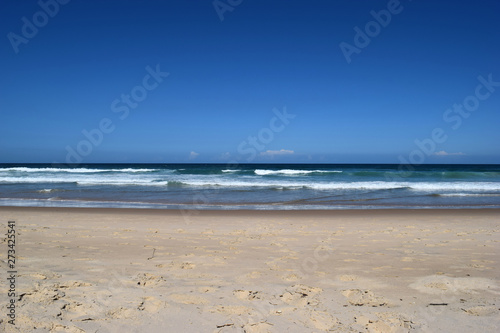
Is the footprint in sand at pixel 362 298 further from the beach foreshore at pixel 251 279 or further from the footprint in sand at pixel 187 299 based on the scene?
the footprint in sand at pixel 187 299

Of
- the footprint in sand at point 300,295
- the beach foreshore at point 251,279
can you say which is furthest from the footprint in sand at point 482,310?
the footprint in sand at point 300,295

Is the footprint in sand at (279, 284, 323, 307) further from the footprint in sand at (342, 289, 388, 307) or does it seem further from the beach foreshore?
the footprint in sand at (342, 289, 388, 307)

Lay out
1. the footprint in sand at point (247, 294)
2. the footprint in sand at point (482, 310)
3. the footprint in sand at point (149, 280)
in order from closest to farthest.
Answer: the footprint in sand at point (482, 310) → the footprint in sand at point (247, 294) → the footprint in sand at point (149, 280)

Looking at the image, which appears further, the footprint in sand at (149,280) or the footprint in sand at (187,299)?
the footprint in sand at (149,280)

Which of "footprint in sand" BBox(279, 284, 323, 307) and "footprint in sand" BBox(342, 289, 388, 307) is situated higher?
"footprint in sand" BBox(279, 284, 323, 307)

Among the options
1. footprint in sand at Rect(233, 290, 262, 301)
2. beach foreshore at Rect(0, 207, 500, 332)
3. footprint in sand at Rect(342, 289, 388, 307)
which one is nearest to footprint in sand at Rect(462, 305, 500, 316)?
beach foreshore at Rect(0, 207, 500, 332)

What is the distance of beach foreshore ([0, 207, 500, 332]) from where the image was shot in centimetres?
300

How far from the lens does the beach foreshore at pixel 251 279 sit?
9.84 ft

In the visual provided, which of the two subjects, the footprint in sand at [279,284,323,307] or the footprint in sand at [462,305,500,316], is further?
the footprint in sand at [279,284,323,307]

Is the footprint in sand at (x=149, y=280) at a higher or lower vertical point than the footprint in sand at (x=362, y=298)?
higher

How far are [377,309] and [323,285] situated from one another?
0.76m

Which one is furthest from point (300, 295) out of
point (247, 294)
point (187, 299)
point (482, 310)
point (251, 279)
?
point (482, 310)

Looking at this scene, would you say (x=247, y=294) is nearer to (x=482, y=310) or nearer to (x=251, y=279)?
(x=251, y=279)

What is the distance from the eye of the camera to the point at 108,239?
652cm
